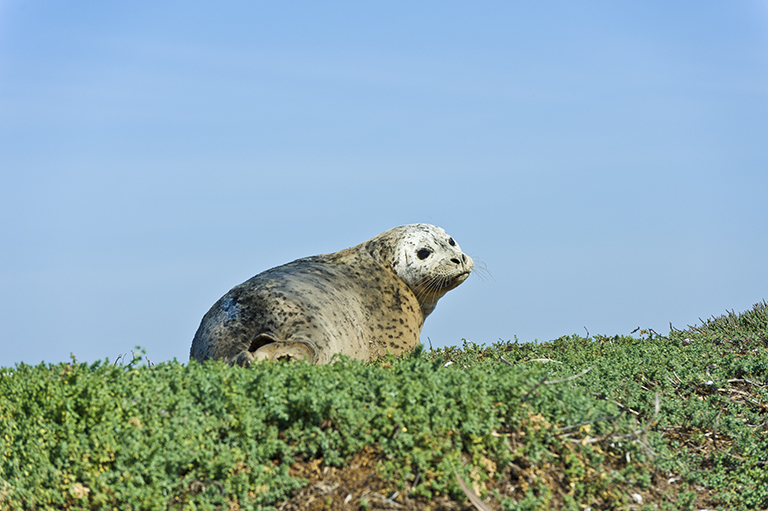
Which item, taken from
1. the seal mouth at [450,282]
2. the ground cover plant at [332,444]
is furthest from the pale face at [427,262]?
the ground cover plant at [332,444]

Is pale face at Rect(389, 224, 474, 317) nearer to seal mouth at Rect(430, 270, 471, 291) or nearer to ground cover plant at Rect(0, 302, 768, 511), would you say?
seal mouth at Rect(430, 270, 471, 291)

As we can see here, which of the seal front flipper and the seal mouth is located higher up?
the seal mouth

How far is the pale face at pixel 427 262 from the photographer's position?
1069 cm

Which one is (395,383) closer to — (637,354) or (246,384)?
(246,384)

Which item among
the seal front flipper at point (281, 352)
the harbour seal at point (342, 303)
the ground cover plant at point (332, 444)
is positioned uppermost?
the harbour seal at point (342, 303)

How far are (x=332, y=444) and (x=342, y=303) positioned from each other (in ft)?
14.9

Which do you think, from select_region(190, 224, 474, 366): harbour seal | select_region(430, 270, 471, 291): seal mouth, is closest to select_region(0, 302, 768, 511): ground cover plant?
select_region(190, 224, 474, 366): harbour seal

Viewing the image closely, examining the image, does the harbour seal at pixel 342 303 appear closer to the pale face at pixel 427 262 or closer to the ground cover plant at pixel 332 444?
the pale face at pixel 427 262

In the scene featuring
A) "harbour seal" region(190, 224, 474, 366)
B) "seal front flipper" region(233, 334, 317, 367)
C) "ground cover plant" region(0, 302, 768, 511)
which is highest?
"harbour seal" region(190, 224, 474, 366)

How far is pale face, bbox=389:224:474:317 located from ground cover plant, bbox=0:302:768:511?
Answer: 509 cm

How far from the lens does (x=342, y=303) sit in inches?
360

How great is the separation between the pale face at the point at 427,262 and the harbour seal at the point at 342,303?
0.05 feet

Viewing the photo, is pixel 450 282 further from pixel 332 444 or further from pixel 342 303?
pixel 332 444

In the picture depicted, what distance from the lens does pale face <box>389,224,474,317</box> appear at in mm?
10688
